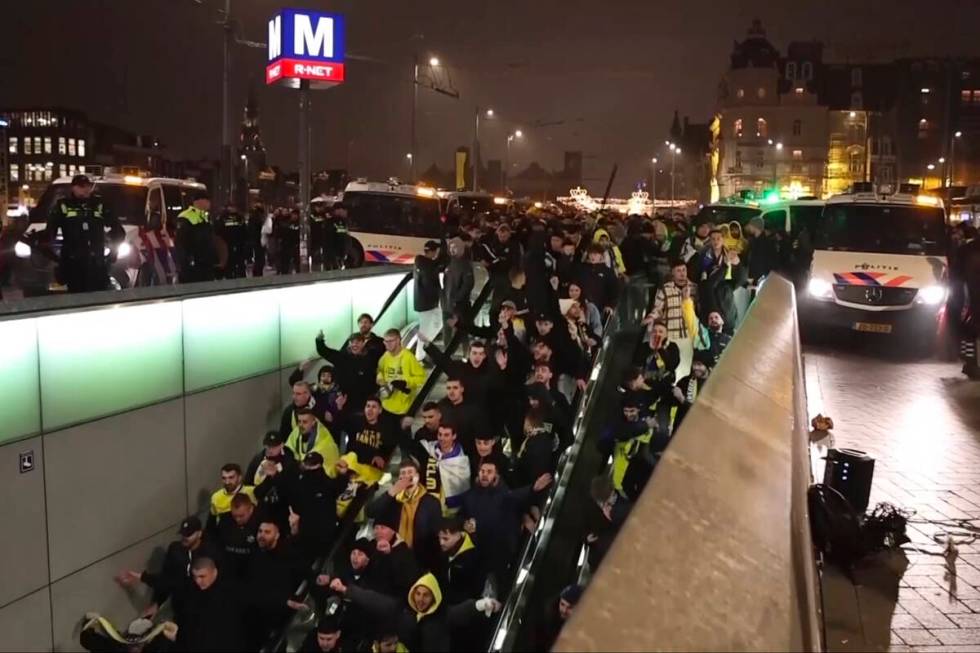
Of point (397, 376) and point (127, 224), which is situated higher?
point (127, 224)

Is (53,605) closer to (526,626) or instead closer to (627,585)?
(526,626)

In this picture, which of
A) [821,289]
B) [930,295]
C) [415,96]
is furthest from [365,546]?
→ [415,96]

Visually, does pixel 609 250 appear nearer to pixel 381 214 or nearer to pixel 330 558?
pixel 330 558

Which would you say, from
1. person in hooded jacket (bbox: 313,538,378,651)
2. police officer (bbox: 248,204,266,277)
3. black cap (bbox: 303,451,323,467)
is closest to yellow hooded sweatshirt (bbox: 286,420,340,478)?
black cap (bbox: 303,451,323,467)

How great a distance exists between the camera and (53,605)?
24.7 ft

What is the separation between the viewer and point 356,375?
34.2ft

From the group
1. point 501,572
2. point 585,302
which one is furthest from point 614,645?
point 585,302

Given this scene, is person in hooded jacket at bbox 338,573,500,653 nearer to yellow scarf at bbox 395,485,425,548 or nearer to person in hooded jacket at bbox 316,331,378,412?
yellow scarf at bbox 395,485,425,548

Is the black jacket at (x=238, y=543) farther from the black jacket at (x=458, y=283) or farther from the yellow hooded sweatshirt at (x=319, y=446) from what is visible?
the black jacket at (x=458, y=283)

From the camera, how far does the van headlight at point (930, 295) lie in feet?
56.9

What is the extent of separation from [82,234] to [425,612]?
6.08 metres

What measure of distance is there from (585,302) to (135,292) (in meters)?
5.30

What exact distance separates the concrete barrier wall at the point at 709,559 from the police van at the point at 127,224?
27.5 feet

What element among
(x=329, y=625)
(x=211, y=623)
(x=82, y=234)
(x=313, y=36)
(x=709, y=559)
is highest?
(x=313, y=36)
